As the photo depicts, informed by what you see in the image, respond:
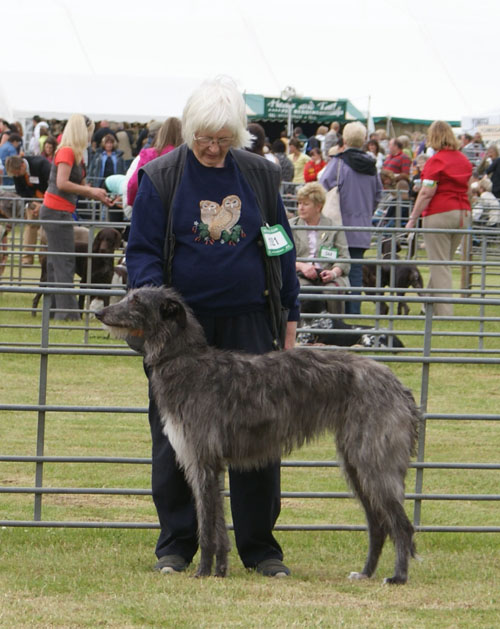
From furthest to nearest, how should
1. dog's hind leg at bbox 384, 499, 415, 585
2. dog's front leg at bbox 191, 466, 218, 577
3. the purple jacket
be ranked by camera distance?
the purple jacket, dog's hind leg at bbox 384, 499, 415, 585, dog's front leg at bbox 191, 466, 218, 577

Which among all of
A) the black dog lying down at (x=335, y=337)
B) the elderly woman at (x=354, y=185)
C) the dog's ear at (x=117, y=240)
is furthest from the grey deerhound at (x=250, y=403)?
the dog's ear at (x=117, y=240)

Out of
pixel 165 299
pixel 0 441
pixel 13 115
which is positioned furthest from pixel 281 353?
pixel 13 115

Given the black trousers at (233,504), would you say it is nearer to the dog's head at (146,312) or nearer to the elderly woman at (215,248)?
the elderly woman at (215,248)

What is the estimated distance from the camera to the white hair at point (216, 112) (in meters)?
4.95

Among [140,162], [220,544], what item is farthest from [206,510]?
[140,162]

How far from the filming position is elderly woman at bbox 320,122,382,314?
12703 millimetres

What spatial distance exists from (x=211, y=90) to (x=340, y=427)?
5.16 feet

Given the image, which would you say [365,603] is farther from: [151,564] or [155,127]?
[155,127]

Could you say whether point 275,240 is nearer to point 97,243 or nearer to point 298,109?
point 97,243

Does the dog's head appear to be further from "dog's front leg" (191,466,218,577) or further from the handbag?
the handbag

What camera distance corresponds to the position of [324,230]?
11.3m

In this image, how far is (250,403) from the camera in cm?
500

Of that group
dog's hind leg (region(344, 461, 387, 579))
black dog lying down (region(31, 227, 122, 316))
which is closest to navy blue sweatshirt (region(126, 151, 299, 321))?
dog's hind leg (region(344, 461, 387, 579))

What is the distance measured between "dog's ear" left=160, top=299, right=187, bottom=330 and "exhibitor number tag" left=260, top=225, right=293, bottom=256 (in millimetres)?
502
